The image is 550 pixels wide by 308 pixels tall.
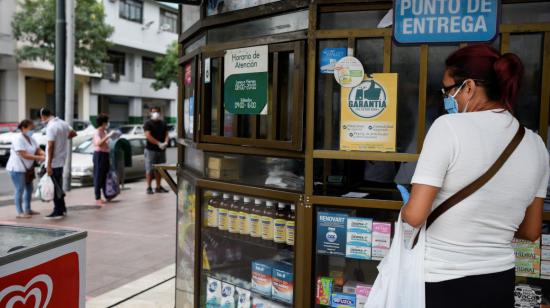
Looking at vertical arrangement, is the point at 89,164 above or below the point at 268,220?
below

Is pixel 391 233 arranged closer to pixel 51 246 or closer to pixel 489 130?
pixel 489 130

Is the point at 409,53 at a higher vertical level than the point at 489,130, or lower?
higher

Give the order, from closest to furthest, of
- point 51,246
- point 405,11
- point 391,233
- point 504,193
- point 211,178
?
1. point 504,193
2. point 51,246
3. point 405,11
4. point 391,233
5. point 211,178

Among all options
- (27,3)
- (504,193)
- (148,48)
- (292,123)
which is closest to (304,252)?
(292,123)

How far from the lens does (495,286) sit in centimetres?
196

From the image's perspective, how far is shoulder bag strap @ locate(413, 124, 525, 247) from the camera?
73.5 inches

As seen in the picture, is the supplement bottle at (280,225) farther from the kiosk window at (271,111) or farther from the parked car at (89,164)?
the parked car at (89,164)

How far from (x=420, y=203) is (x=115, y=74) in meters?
34.5

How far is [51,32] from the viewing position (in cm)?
2502

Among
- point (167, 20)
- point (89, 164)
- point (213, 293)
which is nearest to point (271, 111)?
point (213, 293)

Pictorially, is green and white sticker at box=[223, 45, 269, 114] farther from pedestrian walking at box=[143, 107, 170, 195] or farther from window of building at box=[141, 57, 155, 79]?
window of building at box=[141, 57, 155, 79]

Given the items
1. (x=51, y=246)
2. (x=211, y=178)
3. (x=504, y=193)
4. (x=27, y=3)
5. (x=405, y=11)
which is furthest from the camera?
(x=27, y=3)

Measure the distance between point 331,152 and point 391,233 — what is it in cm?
55

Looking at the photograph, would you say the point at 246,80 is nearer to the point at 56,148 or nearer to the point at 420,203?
the point at 420,203
